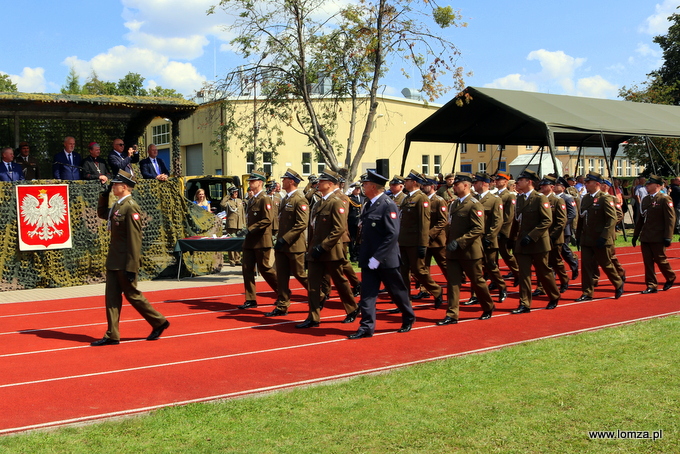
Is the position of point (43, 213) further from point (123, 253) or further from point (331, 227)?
point (331, 227)

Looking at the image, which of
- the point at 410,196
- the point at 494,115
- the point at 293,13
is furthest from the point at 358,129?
the point at 410,196

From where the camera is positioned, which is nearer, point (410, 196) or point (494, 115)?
point (410, 196)

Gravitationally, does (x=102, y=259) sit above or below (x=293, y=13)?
below

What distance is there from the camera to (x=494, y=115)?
21.4 m

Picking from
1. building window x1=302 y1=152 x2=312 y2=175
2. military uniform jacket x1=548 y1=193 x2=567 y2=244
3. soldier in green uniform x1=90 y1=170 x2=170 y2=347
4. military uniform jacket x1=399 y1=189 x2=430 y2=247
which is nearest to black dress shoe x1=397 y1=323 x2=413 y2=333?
military uniform jacket x1=399 y1=189 x2=430 y2=247

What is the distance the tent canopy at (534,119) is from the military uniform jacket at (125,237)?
11501 mm

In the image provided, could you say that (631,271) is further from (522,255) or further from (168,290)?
(168,290)

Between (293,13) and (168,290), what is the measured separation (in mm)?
8881

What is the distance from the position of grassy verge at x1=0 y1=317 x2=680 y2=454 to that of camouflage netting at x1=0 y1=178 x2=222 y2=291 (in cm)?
775

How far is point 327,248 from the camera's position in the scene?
28.9ft

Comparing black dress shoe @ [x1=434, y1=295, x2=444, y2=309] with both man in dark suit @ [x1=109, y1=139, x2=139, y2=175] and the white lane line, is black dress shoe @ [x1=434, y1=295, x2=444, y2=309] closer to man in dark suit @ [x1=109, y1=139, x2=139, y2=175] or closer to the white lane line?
the white lane line

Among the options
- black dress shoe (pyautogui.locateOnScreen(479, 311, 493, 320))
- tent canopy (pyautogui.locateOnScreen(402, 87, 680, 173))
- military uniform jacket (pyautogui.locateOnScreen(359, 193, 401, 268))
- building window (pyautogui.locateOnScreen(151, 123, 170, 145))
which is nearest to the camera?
military uniform jacket (pyautogui.locateOnScreen(359, 193, 401, 268))

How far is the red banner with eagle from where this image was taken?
508 inches

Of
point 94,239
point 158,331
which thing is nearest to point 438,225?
point 158,331
